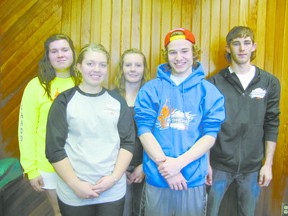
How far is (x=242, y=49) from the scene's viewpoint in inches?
75.8

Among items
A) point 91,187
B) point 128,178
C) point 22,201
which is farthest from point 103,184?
point 22,201

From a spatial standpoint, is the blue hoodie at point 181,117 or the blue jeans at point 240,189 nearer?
the blue hoodie at point 181,117

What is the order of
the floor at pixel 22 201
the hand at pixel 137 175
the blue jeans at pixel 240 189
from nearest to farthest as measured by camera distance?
1. the hand at pixel 137 175
2. the blue jeans at pixel 240 189
3. the floor at pixel 22 201

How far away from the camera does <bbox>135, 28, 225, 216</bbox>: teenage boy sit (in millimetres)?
1538

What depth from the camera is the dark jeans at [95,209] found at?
149 centimetres

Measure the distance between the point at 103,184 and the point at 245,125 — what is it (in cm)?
96

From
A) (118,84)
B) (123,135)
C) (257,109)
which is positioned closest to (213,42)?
(257,109)

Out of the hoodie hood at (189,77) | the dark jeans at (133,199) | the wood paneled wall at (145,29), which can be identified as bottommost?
the dark jeans at (133,199)

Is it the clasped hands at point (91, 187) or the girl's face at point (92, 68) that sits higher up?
the girl's face at point (92, 68)

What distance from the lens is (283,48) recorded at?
7.16ft

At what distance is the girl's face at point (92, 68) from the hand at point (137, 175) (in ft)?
1.88

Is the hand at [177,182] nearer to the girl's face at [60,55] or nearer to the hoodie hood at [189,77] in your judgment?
the hoodie hood at [189,77]

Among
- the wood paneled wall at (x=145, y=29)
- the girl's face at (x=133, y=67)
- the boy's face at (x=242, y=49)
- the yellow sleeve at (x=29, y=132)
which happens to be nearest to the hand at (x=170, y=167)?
the girl's face at (x=133, y=67)

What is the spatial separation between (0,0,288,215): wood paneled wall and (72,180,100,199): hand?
3.47 feet
